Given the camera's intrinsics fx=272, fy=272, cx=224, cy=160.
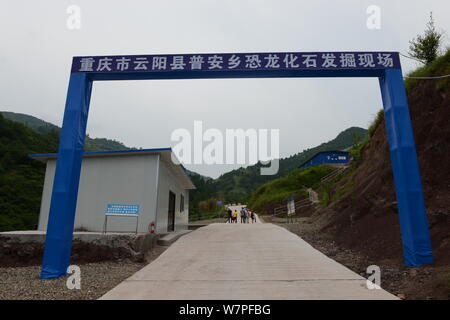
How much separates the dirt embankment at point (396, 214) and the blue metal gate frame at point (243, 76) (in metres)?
0.70

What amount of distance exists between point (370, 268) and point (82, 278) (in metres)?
7.02

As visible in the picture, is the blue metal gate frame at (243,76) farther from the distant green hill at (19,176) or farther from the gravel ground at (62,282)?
the distant green hill at (19,176)

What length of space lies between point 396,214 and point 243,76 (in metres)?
6.59

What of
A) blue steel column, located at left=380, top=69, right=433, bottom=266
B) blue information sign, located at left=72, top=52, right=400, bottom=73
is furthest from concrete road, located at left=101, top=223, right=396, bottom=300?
blue information sign, located at left=72, top=52, right=400, bottom=73

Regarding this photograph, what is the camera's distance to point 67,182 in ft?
23.6

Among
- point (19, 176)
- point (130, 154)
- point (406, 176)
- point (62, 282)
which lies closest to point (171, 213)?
point (130, 154)

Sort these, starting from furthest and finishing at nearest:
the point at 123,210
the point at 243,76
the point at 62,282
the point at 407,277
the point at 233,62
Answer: the point at 123,210 → the point at 243,76 → the point at 233,62 → the point at 62,282 → the point at 407,277

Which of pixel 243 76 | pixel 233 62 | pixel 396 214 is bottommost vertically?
pixel 396 214

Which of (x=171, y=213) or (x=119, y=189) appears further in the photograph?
(x=171, y=213)

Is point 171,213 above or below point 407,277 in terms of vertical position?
above

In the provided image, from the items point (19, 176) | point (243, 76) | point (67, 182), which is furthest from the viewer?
point (19, 176)

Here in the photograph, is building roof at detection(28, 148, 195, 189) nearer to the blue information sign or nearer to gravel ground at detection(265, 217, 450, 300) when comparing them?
the blue information sign

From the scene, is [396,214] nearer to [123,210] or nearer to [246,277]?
[246,277]

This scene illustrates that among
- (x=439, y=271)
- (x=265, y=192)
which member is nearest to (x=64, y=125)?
(x=439, y=271)
